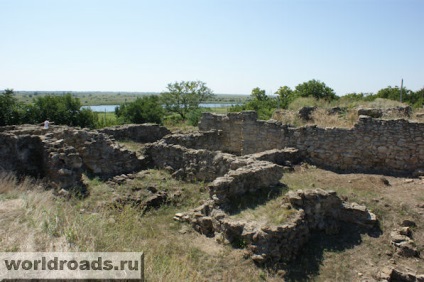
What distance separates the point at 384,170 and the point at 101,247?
1141 cm

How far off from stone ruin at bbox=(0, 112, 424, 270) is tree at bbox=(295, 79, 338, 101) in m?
15.6

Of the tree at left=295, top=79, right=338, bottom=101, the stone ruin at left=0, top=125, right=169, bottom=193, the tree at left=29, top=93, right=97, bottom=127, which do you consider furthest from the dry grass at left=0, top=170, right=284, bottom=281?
the tree at left=295, top=79, right=338, bottom=101

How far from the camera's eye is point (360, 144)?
1285 centimetres

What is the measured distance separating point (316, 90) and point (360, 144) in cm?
1869

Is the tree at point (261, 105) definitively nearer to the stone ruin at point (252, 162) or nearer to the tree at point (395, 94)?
the tree at point (395, 94)

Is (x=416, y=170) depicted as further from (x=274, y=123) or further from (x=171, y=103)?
(x=171, y=103)

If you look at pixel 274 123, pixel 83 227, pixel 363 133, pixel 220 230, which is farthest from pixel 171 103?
pixel 83 227

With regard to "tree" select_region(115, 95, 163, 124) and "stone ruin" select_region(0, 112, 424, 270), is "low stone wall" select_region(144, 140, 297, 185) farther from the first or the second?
"tree" select_region(115, 95, 163, 124)

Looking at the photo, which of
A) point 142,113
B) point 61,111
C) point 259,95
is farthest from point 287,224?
point 259,95

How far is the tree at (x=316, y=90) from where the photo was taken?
2998 centimetres

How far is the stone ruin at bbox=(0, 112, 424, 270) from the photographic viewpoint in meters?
7.98

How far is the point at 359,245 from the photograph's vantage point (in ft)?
26.0

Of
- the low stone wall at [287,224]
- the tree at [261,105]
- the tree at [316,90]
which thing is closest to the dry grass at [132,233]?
the low stone wall at [287,224]

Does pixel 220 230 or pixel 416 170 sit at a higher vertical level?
pixel 416 170
